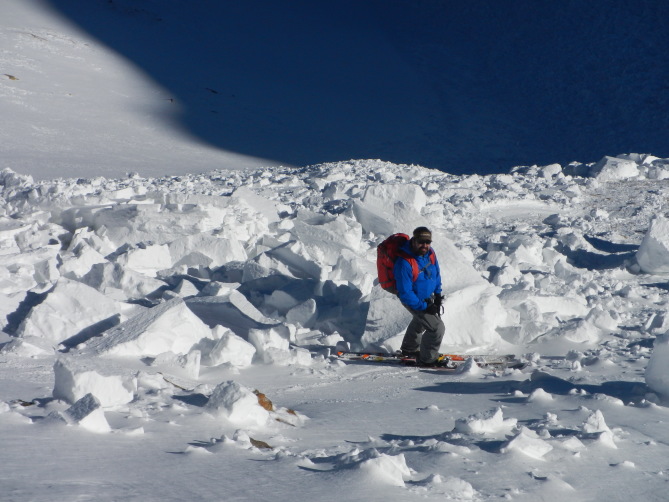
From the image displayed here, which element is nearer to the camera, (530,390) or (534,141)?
(530,390)

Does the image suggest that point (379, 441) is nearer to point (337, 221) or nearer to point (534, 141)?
point (337, 221)

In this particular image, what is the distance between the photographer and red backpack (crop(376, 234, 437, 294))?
5.09 meters

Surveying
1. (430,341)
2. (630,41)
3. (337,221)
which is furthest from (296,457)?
(630,41)

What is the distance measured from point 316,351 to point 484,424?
2.32 metres

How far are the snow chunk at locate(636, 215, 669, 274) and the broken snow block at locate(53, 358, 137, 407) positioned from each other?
5.78m

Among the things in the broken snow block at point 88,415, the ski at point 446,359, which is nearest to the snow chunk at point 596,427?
the ski at point 446,359

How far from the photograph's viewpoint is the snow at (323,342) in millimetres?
2830

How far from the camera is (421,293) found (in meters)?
5.18

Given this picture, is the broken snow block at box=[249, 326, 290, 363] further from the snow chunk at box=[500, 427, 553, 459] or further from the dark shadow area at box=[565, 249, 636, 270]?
the dark shadow area at box=[565, 249, 636, 270]

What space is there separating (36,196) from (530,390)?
7.39 metres

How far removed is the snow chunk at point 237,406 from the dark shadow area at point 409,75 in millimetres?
15820

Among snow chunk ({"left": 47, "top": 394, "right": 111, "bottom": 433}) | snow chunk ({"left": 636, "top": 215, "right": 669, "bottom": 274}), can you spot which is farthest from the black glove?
snow chunk ({"left": 636, "top": 215, "right": 669, "bottom": 274})

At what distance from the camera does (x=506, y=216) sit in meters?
10.2

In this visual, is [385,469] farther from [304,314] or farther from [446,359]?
[304,314]
